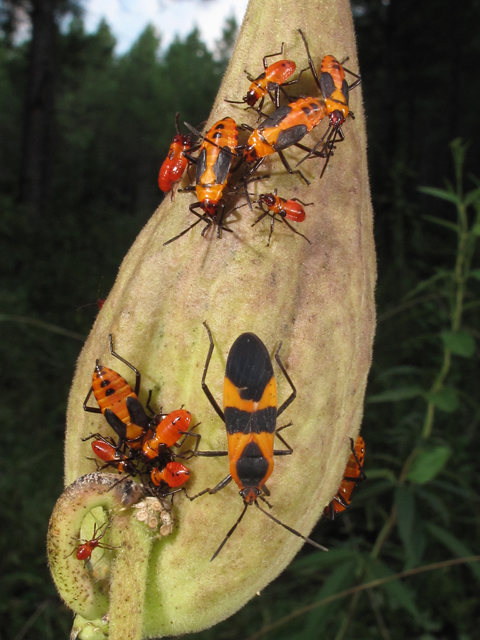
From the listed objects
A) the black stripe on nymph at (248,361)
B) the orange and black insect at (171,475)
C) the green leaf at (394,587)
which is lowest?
the green leaf at (394,587)

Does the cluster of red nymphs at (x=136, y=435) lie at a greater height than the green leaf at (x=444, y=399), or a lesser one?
greater

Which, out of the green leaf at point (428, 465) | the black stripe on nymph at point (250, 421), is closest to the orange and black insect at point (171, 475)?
the black stripe on nymph at point (250, 421)

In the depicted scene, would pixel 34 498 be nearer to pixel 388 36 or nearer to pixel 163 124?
pixel 388 36

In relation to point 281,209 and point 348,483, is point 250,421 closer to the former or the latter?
point 281,209

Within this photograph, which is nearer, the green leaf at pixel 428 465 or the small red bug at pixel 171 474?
the small red bug at pixel 171 474

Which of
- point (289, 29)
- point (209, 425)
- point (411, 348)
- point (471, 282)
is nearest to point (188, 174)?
point (289, 29)

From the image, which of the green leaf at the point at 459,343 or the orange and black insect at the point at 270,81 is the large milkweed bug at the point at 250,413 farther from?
the green leaf at the point at 459,343

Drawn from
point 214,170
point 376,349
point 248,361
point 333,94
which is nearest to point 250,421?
point 248,361

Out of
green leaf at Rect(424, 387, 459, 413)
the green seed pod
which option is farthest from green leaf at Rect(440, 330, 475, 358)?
the green seed pod
